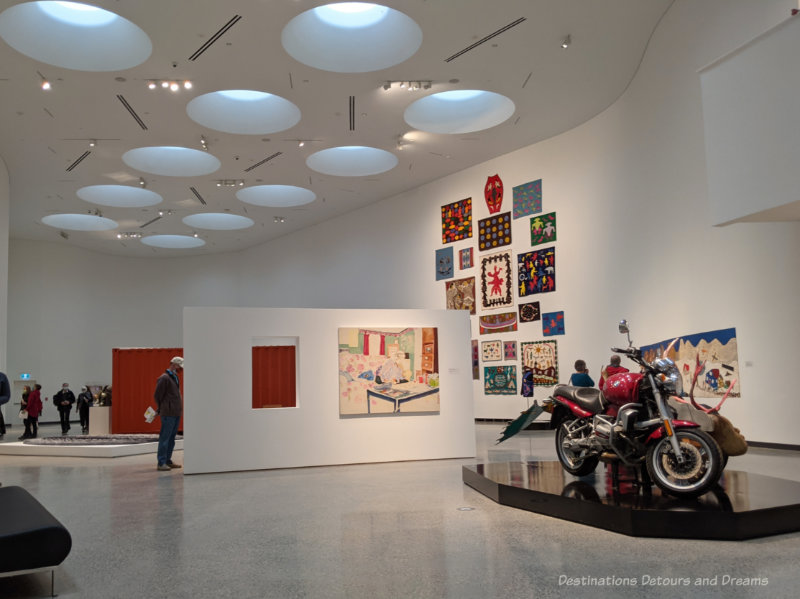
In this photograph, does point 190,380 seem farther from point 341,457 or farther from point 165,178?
point 165,178

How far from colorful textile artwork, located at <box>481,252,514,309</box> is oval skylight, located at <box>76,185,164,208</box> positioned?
10218mm

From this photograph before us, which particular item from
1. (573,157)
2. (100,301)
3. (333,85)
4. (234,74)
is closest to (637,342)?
(573,157)

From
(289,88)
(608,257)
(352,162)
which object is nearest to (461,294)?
(352,162)

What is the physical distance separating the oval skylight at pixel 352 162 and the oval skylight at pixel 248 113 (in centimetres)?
301

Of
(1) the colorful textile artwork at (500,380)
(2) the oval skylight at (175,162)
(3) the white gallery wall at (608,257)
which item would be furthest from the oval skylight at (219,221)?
(1) the colorful textile artwork at (500,380)

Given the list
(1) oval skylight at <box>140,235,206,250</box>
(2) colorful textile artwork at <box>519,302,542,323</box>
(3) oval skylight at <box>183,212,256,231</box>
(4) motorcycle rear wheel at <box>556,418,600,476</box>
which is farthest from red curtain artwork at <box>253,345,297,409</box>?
(1) oval skylight at <box>140,235,206,250</box>

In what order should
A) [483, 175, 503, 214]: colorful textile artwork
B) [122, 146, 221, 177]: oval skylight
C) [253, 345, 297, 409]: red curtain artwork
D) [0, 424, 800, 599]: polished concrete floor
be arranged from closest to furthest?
1. [0, 424, 800, 599]: polished concrete floor
2. [253, 345, 297, 409]: red curtain artwork
3. [483, 175, 503, 214]: colorful textile artwork
4. [122, 146, 221, 177]: oval skylight

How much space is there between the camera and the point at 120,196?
2131cm

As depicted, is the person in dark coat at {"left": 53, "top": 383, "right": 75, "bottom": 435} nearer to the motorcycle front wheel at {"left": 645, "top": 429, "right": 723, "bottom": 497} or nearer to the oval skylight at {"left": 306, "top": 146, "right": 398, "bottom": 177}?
the oval skylight at {"left": 306, "top": 146, "right": 398, "bottom": 177}

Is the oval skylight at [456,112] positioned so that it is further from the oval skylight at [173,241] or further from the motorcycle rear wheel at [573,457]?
the oval skylight at [173,241]

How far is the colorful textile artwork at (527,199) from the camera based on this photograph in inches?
655

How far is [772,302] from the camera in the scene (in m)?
10.3

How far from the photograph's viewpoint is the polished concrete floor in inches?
158

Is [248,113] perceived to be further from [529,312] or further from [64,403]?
[64,403]
